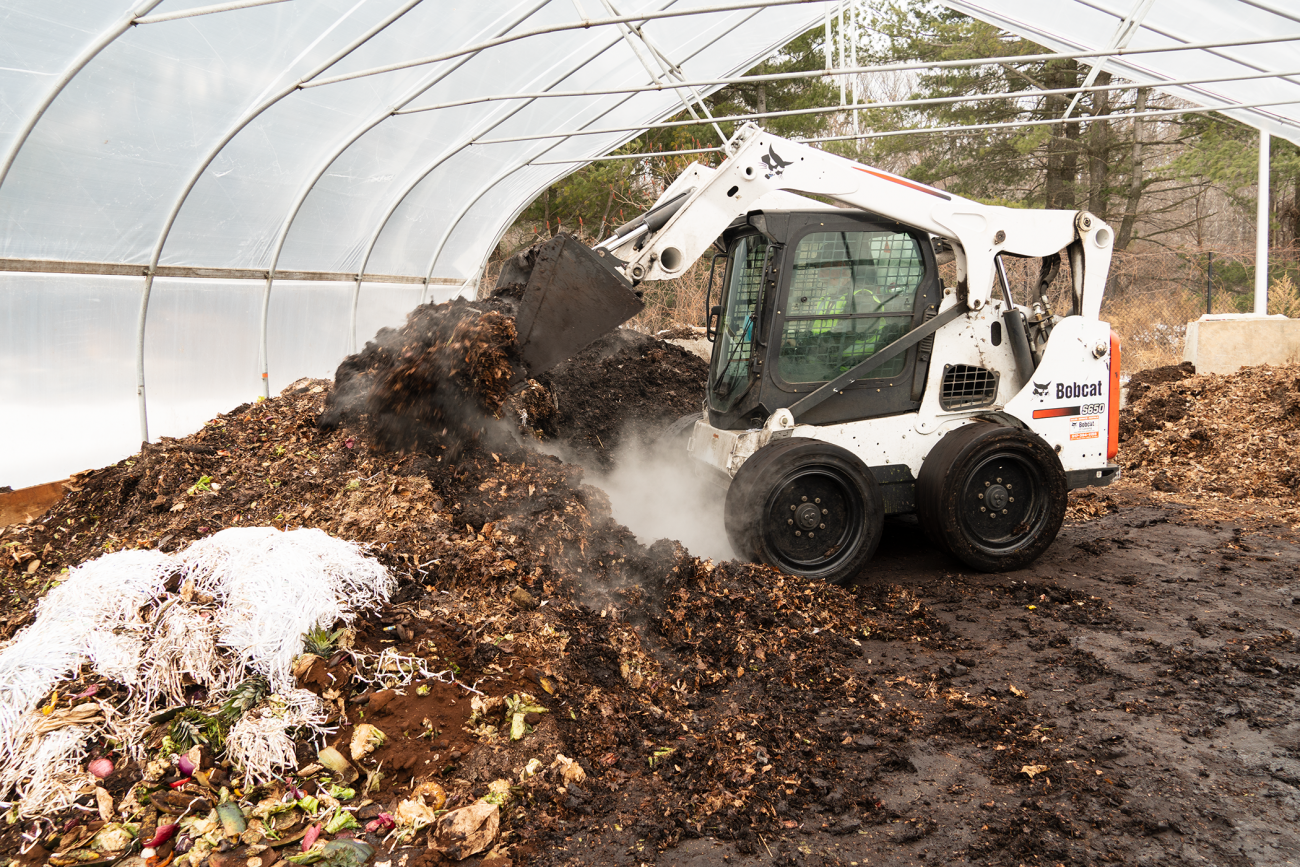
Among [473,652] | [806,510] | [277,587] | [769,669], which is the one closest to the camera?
[277,587]

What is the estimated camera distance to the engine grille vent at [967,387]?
5.92m

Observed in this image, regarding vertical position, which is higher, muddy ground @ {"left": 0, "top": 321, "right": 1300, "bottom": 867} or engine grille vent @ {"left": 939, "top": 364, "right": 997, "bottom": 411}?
engine grille vent @ {"left": 939, "top": 364, "right": 997, "bottom": 411}

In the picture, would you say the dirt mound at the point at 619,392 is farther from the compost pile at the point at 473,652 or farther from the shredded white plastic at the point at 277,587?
the shredded white plastic at the point at 277,587

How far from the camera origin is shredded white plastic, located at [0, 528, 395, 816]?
3146mm

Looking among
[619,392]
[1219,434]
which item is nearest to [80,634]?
[619,392]

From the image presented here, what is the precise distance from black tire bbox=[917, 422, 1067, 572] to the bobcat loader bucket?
7.76 feet

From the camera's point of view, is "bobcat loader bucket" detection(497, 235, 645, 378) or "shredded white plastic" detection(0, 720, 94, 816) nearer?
"shredded white plastic" detection(0, 720, 94, 816)

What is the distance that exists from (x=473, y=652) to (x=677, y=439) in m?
3.25

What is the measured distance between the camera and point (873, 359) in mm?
5621

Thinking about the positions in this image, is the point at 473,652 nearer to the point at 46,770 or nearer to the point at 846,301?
the point at 46,770

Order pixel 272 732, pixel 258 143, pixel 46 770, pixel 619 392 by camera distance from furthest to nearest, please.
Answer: pixel 619 392
pixel 258 143
pixel 272 732
pixel 46 770

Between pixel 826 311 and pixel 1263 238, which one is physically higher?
pixel 1263 238

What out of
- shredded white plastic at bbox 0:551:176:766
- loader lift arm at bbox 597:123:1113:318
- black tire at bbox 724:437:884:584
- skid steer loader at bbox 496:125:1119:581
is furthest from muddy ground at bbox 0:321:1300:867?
loader lift arm at bbox 597:123:1113:318

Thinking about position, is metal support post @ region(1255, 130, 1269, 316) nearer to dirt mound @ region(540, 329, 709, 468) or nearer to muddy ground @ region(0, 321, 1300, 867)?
muddy ground @ region(0, 321, 1300, 867)
